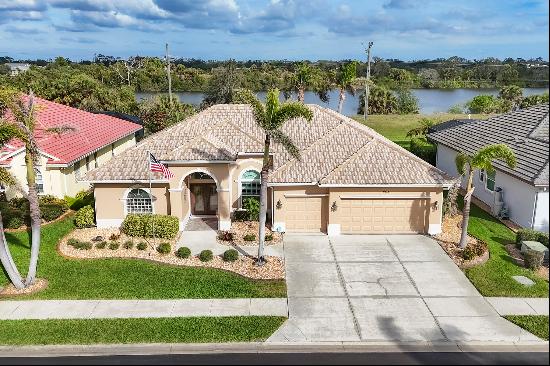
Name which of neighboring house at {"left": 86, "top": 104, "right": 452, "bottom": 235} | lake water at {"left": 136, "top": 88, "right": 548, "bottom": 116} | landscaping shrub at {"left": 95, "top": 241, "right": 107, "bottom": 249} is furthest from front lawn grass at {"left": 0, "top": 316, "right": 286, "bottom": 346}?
lake water at {"left": 136, "top": 88, "right": 548, "bottom": 116}

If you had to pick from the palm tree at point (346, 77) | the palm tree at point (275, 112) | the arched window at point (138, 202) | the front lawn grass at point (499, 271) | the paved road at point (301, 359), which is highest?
the palm tree at point (346, 77)

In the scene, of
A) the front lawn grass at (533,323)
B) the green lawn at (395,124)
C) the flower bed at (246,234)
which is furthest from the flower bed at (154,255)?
the green lawn at (395,124)

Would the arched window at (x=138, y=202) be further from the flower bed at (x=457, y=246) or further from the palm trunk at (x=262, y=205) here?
the flower bed at (x=457, y=246)

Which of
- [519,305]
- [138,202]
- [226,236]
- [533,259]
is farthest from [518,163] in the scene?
[138,202]

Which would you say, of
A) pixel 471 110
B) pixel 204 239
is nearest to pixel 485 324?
pixel 204 239

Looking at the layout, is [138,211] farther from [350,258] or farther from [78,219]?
[350,258]

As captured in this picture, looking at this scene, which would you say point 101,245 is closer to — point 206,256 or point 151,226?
point 151,226

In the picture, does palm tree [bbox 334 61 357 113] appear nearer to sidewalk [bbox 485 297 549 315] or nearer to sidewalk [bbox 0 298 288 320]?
sidewalk [bbox 485 297 549 315]
